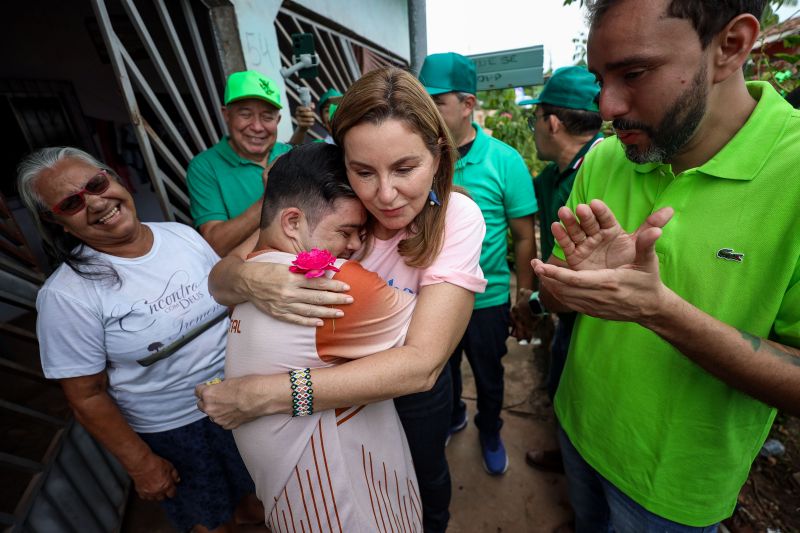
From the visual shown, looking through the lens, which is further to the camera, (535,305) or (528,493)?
(528,493)

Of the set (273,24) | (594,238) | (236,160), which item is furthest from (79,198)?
(273,24)

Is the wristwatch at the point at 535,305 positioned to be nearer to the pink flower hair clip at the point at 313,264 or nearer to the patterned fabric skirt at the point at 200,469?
the pink flower hair clip at the point at 313,264

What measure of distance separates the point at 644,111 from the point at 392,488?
1472 millimetres

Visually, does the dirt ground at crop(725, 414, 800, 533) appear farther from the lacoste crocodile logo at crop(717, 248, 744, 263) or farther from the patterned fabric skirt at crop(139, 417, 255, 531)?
the patterned fabric skirt at crop(139, 417, 255, 531)

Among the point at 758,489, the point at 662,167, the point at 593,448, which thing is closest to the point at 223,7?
the point at 662,167

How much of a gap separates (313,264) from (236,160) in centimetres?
183

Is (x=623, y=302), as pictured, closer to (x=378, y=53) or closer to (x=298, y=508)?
(x=298, y=508)

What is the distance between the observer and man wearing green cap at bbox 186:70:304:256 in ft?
8.09

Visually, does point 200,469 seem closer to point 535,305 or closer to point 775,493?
point 535,305

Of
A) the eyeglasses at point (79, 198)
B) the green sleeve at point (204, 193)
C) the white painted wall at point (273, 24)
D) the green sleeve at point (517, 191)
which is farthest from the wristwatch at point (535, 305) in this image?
the white painted wall at point (273, 24)

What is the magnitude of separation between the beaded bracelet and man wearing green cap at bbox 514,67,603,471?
1.64m

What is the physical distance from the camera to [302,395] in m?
1.06

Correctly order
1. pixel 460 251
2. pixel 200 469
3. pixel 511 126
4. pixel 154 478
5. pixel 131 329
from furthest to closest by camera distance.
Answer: pixel 511 126
pixel 200 469
pixel 154 478
pixel 131 329
pixel 460 251

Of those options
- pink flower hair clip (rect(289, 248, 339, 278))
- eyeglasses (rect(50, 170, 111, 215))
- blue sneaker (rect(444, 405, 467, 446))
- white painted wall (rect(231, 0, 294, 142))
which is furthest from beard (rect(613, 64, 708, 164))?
white painted wall (rect(231, 0, 294, 142))
